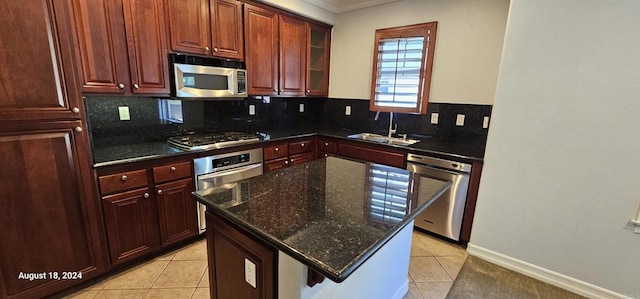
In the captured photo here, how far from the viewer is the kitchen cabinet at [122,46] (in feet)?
5.91

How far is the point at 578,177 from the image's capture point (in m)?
1.88

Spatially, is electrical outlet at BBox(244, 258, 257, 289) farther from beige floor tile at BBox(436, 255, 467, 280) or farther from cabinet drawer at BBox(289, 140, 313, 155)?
cabinet drawer at BBox(289, 140, 313, 155)

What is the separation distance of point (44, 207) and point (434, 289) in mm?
2610

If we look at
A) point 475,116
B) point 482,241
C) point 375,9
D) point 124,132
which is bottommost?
point 482,241

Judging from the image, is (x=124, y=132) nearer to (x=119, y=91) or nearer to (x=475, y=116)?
(x=119, y=91)

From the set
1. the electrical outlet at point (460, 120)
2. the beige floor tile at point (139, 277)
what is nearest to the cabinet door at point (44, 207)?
the beige floor tile at point (139, 277)

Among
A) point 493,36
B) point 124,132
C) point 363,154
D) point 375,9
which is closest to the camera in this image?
point 124,132

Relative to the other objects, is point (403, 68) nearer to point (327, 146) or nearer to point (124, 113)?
point (327, 146)

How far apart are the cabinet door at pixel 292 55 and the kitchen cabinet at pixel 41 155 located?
190 centimetres

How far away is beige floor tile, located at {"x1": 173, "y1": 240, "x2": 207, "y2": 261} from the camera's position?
2.26 meters

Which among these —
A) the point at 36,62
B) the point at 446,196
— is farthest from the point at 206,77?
the point at 446,196

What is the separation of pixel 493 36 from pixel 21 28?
3412 mm

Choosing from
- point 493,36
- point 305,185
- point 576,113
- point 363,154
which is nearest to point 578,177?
point 576,113

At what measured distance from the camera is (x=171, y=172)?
2.15 meters
